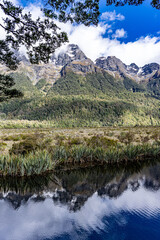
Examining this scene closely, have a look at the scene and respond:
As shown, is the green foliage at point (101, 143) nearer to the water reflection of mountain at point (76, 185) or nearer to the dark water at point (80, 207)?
the water reflection of mountain at point (76, 185)

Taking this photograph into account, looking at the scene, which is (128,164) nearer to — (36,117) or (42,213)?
(42,213)

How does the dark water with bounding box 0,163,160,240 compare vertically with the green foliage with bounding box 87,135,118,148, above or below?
below

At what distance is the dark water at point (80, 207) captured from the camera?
13.7 feet

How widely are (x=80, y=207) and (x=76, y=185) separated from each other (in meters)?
1.96

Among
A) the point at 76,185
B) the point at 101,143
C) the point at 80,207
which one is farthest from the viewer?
the point at 101,143

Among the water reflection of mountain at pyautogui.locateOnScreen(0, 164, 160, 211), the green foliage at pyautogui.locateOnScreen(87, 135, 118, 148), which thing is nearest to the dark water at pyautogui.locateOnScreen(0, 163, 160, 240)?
the water reflection of mountain at pyautogui.locateOnScreen(0, 164, 160, 211)

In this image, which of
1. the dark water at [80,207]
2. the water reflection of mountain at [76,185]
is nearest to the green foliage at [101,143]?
the water reflection of mountain at [76,185]

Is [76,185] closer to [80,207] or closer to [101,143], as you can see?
[80,207]

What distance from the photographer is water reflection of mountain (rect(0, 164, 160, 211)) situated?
19.9ft

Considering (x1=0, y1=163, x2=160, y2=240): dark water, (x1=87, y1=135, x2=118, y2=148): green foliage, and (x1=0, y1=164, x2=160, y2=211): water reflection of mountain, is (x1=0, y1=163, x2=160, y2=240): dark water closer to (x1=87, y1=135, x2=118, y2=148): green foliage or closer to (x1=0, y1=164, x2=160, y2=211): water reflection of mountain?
Answer: (x1=0, y1=164, x2=160, y2=211): water reflection of mountain

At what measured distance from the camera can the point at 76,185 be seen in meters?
7.46

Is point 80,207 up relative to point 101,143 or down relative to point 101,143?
down

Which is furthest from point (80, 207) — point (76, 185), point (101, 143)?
point (101, 143)

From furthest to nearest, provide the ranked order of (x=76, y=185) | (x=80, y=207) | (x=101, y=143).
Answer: (x=101, y=143) → (x=76, y=185) → (x=80, y=207)
